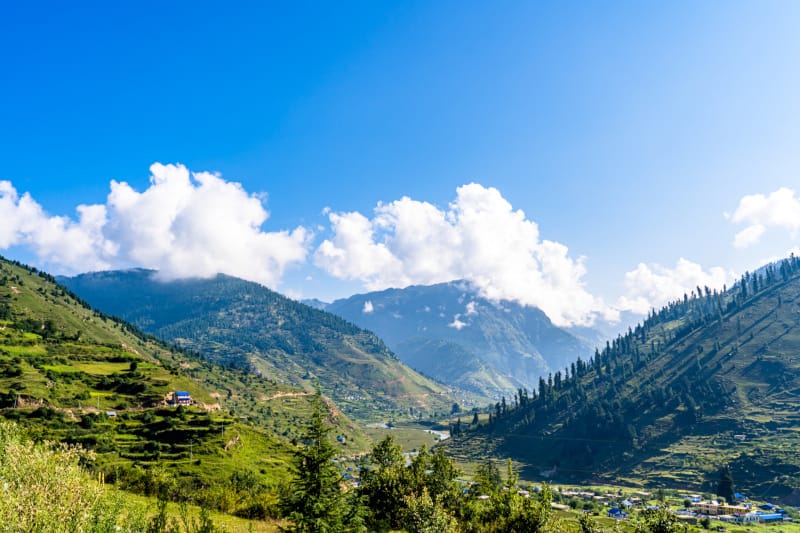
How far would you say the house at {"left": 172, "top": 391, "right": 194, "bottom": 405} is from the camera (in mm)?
171150

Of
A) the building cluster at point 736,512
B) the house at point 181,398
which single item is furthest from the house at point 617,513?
the house at point 181,398

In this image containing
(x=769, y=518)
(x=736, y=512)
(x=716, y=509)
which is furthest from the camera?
(x=716, y=509)

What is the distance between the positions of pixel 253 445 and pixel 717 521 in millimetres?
172105

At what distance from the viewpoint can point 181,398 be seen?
17262cm

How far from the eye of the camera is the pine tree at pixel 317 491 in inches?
1452

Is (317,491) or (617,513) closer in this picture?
(317,491)

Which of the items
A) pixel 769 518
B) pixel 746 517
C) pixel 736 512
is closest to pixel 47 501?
pixel 746 517

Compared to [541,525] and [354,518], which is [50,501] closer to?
[354,518]

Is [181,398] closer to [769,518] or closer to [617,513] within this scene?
[617,513]

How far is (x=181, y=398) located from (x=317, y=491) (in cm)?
15824

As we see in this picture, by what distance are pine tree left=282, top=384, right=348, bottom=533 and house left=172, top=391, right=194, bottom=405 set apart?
504 feet

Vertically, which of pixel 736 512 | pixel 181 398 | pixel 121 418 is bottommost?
pixel 736 512

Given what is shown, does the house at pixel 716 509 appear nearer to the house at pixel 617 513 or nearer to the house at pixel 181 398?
the house at pixel 617 513

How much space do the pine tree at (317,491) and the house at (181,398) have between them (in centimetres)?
15350
